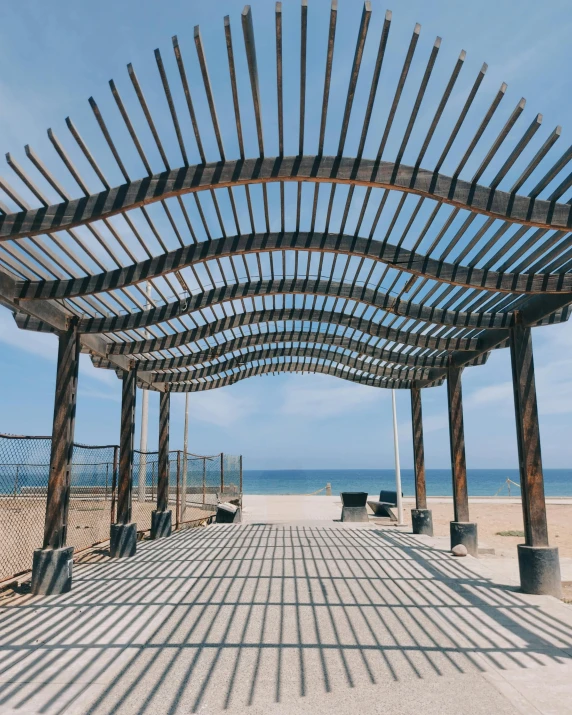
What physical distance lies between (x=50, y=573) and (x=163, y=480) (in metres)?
5.99

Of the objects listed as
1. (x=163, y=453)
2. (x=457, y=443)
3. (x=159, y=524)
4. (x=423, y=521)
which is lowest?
(x=159, y=524)

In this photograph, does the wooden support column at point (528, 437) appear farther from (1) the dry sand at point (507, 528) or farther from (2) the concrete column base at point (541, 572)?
(1) the dry sand at point (507, 528)

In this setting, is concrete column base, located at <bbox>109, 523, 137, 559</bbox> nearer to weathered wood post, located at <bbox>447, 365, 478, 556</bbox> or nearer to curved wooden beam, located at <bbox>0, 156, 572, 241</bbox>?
weathered wood post, located at <bbox>447, 365, 478, 556</bbox>

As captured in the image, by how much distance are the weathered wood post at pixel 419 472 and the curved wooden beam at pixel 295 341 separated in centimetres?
272

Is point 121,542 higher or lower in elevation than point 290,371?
lower

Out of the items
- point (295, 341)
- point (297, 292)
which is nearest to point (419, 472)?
point (295, 341)

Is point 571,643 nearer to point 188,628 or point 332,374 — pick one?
point 188,628

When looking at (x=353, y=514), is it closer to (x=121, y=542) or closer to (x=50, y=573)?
(x=121, y=542)

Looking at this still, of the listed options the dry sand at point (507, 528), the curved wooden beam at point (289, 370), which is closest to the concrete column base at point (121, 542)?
the curved wooden beam at point (289, 370)

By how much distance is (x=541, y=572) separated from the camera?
7.20 meters

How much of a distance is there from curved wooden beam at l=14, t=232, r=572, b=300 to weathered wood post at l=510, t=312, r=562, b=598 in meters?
1.60

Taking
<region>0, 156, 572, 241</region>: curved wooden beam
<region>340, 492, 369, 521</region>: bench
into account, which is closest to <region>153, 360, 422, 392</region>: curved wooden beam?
<region>340, 492, 369, 521</region>: bench

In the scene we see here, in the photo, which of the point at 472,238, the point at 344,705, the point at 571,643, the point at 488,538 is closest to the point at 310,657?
the point at 344,705

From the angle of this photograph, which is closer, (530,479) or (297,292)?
(530,479)
